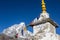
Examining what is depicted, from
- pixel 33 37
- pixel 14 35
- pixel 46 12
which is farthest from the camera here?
pixel 46 12

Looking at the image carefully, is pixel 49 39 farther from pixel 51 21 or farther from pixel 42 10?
pixel 42 10

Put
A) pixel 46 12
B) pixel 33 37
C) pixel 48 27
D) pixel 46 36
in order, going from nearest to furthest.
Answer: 1. pixel 33 37
2. pixel 46 36
3. pixel 48 27
4. pixel 46 12

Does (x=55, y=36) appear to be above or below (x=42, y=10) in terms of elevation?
below

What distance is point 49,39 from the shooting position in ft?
68.6

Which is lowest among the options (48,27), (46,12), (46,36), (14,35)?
(14,35)

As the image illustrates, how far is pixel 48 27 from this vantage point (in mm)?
23125

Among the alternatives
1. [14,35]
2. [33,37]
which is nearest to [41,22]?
[33,37]

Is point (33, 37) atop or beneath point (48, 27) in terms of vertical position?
beneath

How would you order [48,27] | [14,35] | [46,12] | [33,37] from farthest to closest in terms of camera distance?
[46,12], [48,27], [33,37], [14,35]

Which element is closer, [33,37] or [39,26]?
[33,37]

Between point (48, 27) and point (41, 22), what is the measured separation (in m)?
0.81

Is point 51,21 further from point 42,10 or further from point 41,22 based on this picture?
point 42,10

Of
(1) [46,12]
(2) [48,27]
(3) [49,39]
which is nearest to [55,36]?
(3) [49,39]

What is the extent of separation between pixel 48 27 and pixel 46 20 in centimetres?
65
